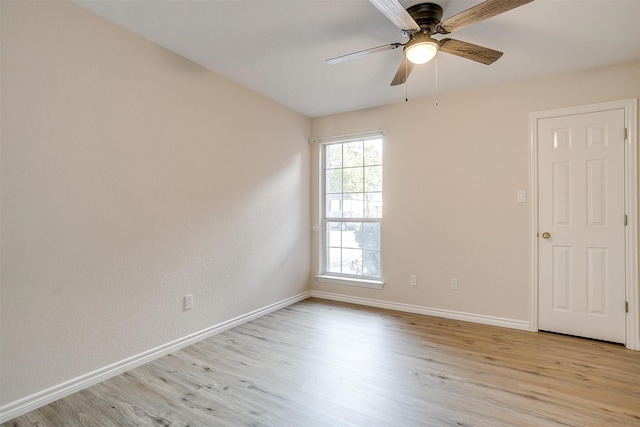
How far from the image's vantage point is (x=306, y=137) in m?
4.22

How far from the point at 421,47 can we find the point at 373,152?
2.04 metres

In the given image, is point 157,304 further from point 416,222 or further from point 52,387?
point 416,222

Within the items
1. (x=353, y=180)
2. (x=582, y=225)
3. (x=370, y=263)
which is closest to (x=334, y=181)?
(x=353, y=180)

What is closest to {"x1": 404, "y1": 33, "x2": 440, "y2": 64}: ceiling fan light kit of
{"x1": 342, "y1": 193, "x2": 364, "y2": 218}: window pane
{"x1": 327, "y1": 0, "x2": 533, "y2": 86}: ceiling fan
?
{"x1": 327, "y1": 0, "x2": 533, "y2": 86}: ceiling fan

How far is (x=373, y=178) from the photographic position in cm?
393

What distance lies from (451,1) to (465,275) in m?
2.54

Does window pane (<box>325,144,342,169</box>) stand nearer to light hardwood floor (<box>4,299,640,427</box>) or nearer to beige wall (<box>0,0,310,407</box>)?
beige wall (<box>0,0,310,407</box>)

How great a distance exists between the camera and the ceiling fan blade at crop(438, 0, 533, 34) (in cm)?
154

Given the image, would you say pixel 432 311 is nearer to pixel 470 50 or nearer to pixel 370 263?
pixel 370 263

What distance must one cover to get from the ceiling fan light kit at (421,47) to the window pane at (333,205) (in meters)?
2.36

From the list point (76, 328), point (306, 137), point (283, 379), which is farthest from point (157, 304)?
point (306, 137)

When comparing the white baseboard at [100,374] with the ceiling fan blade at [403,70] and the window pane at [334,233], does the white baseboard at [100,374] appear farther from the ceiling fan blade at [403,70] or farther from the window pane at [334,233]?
the ceiling fan blade at [403,70]

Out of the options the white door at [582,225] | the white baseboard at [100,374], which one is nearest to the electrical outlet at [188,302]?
the white baseboard at [100,374]

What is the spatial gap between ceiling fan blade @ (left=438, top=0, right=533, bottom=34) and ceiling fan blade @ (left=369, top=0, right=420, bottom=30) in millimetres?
182
